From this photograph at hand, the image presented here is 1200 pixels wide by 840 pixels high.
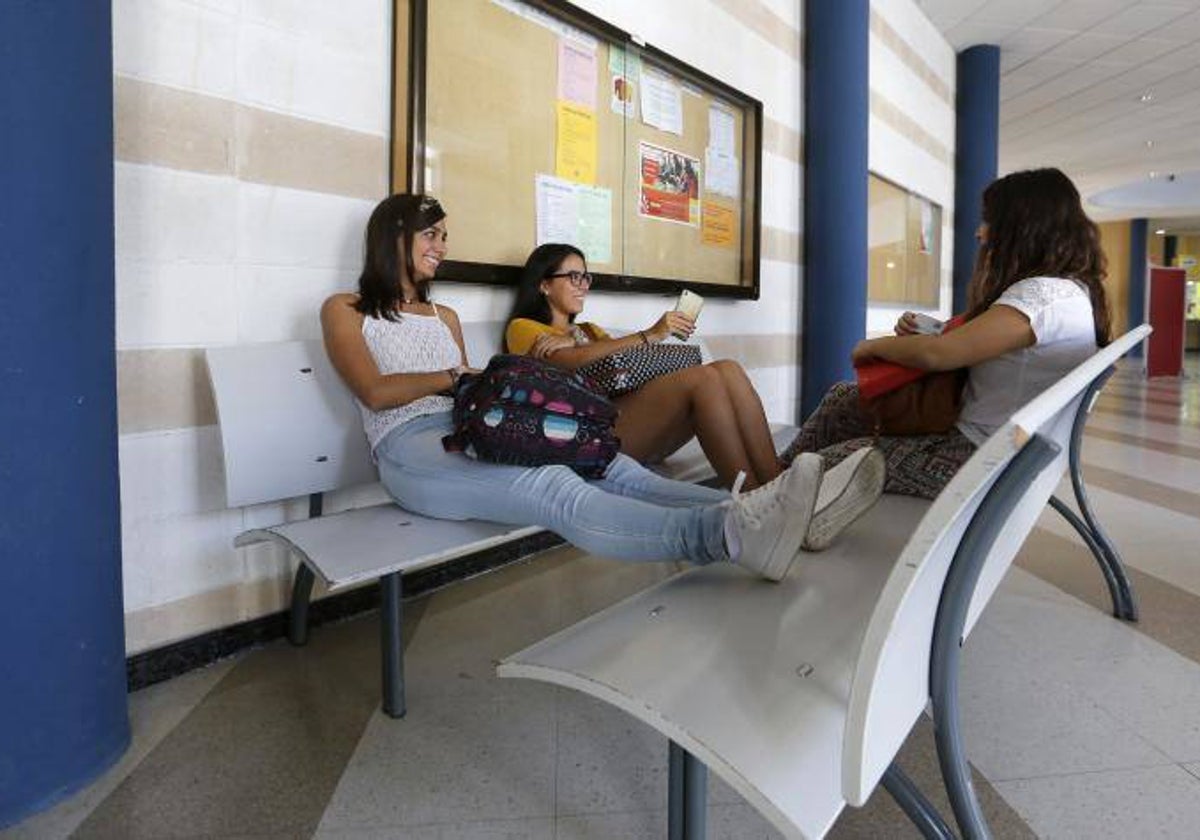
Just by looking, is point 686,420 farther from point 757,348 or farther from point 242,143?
point 757,348

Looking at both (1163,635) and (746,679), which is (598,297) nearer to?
(1163,635)

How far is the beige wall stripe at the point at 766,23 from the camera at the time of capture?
3.85 m

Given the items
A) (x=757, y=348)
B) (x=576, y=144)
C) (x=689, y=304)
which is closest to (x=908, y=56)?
(x=757, y=348)

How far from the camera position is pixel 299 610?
78.9 inches

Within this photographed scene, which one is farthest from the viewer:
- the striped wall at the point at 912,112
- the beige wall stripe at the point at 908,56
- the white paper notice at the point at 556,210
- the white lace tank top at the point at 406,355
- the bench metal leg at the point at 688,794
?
the striped wall at the point at 912,112

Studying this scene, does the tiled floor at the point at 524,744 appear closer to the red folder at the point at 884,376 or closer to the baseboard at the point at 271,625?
the baseboard at the point at 271,625

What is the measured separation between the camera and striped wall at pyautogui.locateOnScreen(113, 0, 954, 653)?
5.69ft

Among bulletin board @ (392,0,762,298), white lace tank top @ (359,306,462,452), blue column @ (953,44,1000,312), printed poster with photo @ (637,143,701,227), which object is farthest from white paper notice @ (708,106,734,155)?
blue column @ (953,44,1000,312)

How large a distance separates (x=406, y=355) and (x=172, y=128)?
2.38 ft

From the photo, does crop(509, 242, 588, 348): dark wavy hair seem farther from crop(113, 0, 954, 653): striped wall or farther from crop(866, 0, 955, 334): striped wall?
crop(866, 0, 955, 334): striped wall

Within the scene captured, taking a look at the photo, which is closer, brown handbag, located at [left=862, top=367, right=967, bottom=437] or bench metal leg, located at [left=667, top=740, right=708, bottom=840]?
bench metal leg, located at [left=667, top=740, right=708, bottom=840]

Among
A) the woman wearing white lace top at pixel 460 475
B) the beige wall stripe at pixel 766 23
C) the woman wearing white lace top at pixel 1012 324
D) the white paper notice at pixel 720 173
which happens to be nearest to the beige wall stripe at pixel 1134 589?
the woman wearing white lace top at pixel 1012 324

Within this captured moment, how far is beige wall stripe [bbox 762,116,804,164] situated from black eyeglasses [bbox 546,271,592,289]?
210 centimetres

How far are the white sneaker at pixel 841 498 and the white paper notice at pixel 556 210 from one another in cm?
160
